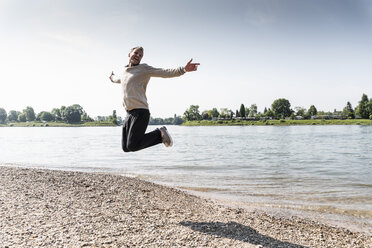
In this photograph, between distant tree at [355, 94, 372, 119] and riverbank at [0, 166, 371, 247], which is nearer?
riverbank at [0, 166, 371, 247]

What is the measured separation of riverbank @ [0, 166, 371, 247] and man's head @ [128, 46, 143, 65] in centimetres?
361

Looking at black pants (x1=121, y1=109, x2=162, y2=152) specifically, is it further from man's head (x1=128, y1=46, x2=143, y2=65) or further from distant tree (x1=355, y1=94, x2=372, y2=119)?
distant tree (x1=355, y1=94, x2=372, y2=119)

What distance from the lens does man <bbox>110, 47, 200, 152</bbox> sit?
6.54 m

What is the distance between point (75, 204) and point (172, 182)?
7.74m

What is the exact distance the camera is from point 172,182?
583 inches

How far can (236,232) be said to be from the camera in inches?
246

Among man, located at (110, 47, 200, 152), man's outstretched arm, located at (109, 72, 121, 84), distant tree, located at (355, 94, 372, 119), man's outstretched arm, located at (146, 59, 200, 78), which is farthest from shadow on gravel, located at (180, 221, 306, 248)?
distant tree, located at (355, 94, 372, 119)

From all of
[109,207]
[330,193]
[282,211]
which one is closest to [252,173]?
[330,193]

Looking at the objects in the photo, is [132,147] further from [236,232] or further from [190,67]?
[236,232]

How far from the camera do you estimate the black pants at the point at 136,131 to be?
6.55 metres

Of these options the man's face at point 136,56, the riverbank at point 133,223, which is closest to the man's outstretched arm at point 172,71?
the man's face at point 136,56

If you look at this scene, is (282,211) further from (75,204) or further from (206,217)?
(75,204)

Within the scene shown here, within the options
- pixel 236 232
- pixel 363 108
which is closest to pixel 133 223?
pixel 236 232

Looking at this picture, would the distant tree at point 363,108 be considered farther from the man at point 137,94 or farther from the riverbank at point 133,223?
the man at point 137,94
